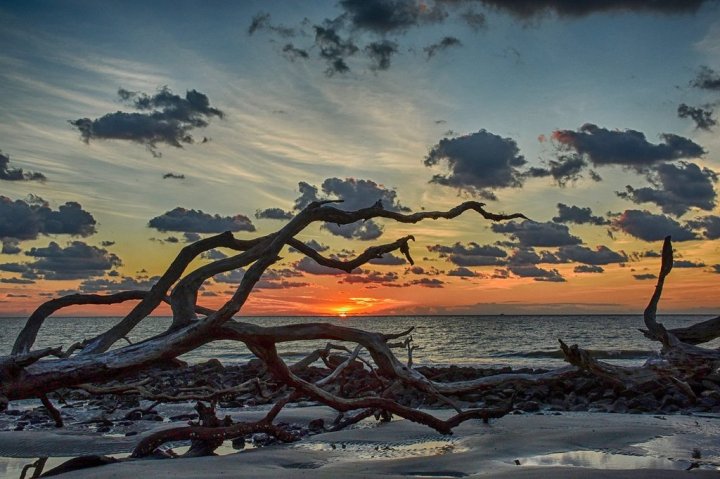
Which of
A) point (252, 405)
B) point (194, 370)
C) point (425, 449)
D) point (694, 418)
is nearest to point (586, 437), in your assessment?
point (425, 449)

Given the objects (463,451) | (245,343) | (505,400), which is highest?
(245,343)

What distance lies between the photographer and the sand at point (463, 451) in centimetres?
827

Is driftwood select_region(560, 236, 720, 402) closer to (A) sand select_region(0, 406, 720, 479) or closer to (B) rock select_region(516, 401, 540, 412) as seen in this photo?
(A) sand select_region(0, 406, 720, 479)

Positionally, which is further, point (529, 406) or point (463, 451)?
point (529, 406)

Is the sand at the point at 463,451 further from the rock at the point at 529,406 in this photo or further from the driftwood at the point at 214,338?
the rock at the point at 529,406

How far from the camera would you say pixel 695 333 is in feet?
38.1

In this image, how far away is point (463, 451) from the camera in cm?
992

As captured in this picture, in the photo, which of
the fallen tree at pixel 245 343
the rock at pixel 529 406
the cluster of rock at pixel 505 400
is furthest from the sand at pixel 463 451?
the rock at pixel 529 406

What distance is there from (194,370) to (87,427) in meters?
15.3

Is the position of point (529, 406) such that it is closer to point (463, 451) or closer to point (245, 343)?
point (463, 451)

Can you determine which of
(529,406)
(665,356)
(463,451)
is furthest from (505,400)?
(463,451)

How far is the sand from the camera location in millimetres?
8266

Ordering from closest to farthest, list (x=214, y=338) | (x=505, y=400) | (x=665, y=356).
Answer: (x=214, y=338), (x=665, y=356), (x=505, y=400)

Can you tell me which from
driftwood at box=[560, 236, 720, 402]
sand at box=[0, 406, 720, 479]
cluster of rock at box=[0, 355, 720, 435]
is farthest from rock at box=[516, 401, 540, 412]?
driftwood at box=[560, 236, 720, 402]
